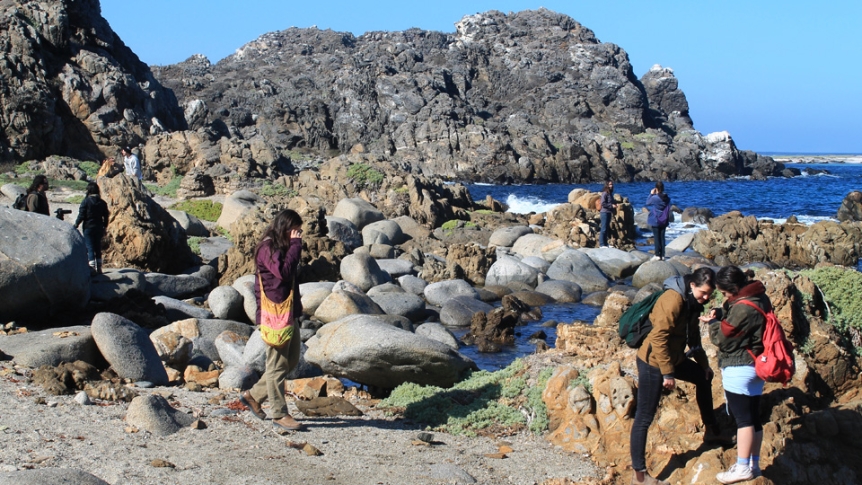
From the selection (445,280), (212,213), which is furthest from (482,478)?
(212,213)

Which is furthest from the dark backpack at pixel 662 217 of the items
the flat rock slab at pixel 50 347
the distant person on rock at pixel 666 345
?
the flat rock slab at pixel 50 347

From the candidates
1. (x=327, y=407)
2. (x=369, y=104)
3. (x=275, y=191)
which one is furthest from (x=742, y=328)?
(x=369, y=104)

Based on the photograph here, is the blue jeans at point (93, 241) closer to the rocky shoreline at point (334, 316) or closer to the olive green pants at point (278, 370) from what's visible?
the rocky shoreline at point (334, 316)

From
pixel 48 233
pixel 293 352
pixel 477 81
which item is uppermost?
pixel 477 81

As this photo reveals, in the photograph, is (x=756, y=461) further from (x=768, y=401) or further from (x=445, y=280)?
(x=445, y=280)

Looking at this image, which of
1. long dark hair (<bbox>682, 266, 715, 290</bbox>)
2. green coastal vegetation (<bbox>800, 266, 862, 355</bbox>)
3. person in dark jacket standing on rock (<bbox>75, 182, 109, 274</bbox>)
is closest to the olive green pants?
long dark hair (<bbox>682, 266, 715, 290</bbox>)

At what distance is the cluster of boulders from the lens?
6277 mm

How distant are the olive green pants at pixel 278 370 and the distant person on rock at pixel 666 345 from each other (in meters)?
3.18

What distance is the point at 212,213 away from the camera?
23.6 meters

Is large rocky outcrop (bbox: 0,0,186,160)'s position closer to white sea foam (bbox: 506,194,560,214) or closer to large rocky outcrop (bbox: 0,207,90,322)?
white sea foam (bbox: 506,194,560,214)

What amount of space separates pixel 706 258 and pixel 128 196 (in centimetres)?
1757

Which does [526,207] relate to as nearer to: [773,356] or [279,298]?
[279,298]

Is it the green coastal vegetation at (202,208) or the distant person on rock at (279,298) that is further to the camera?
the green coastal vegetation at (202,208)

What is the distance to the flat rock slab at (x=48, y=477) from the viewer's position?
446 cm
